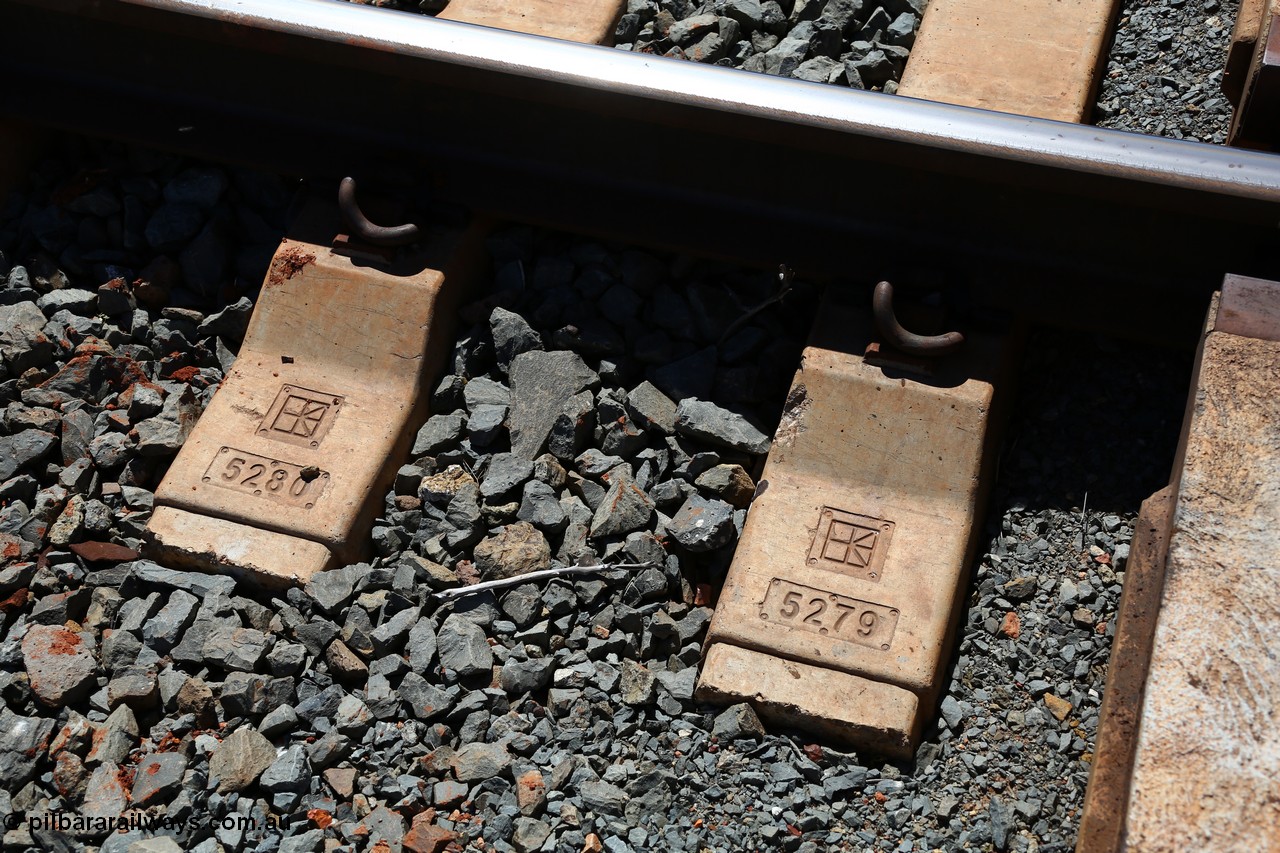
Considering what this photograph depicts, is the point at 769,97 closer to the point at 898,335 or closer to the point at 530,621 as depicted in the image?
the point at 898,335

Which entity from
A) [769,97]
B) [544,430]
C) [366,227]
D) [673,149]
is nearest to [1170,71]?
[769,97]

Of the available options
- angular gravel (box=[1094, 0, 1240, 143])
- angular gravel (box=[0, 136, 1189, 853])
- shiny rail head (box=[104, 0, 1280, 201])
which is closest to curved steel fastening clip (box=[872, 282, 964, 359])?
angular gravel (box=[0, 136, 1189, 853])

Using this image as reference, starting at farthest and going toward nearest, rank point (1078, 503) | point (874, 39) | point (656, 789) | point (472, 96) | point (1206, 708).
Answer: point (874, 39) → point (472, 96) → point (1078, 503) → point (656, 789) → point (1206, 708)

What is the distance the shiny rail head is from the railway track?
0.04 ft

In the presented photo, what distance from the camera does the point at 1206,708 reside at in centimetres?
241

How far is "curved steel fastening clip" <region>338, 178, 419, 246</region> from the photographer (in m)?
3.84

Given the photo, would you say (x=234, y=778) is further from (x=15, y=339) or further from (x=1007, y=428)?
(x=1007, y=428)

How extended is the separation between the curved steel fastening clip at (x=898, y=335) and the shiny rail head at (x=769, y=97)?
42 centimetres

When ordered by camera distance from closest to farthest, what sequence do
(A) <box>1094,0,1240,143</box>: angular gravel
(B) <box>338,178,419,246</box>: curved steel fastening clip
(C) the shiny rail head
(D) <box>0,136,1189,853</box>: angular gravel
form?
(D) <box>0,136,1189,853</box>: angular gravel
(C) the shiny rail head
(B) <box>338,178,419,246</box>: curved steel fastening clip
(A) <box>1094,0,1240,143</box>: angular gravel

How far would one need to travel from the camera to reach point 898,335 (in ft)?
11.3

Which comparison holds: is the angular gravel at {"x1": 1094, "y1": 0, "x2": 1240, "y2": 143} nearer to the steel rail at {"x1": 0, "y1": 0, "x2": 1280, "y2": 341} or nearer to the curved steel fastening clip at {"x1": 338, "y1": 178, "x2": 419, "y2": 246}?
the steel rail at {"x1": 0, "y1": 0, "x2": 1280, "y2": 341}

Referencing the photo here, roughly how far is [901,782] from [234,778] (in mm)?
1508

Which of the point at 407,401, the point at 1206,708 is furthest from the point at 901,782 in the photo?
the point at 407,401

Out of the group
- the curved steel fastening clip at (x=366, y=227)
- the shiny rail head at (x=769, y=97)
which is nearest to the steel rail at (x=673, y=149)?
the shiny rail head at (x=769, y=97)
